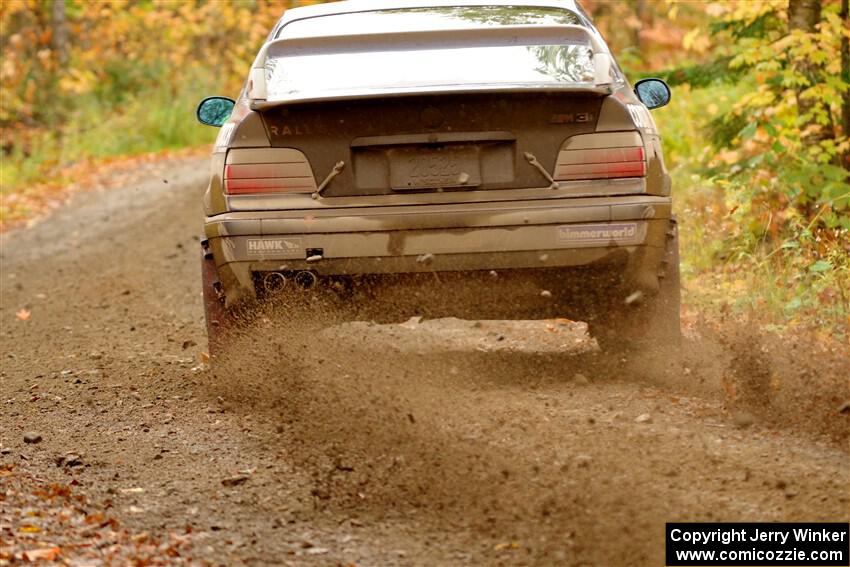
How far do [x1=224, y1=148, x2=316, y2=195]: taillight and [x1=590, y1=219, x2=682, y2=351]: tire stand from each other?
1.54 metres

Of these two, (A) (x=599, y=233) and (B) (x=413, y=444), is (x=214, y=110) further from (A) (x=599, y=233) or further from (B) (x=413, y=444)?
(B) (x=413, y=444)

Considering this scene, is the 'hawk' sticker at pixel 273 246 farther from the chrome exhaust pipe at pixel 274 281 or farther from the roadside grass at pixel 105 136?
the roadside grass at pixel 105 136

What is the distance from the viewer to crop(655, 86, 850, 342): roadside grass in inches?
269

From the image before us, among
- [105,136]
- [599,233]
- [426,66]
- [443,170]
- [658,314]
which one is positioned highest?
[426,66]

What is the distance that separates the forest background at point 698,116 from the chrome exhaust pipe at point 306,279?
2449mm

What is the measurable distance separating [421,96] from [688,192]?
5703 mm

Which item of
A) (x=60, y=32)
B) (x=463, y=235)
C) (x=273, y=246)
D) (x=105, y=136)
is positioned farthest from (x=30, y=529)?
(x=60, y=32)

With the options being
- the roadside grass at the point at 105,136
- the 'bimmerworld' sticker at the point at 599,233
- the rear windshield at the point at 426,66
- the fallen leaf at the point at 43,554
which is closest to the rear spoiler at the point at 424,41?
the rear windshield at the point at 426,66

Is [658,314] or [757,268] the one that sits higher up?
[658,314]

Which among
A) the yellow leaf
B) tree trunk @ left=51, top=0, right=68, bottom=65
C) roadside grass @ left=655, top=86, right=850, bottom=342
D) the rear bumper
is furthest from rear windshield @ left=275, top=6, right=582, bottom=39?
tree trunk @ left=51, top=0, right=68, bottom=65

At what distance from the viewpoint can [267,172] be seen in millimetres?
5484

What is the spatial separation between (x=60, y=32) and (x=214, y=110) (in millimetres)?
22096

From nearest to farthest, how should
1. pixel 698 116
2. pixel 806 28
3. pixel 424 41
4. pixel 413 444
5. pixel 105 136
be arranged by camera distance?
pixel 413 444 → pixel 424 41 → pixel 806 28 → pixel 698 116 → pixel 105 136

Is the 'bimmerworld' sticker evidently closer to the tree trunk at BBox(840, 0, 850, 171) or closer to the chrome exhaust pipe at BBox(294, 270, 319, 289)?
the chrome exhaust pipe at BBox(294, 270, 319, 289)
